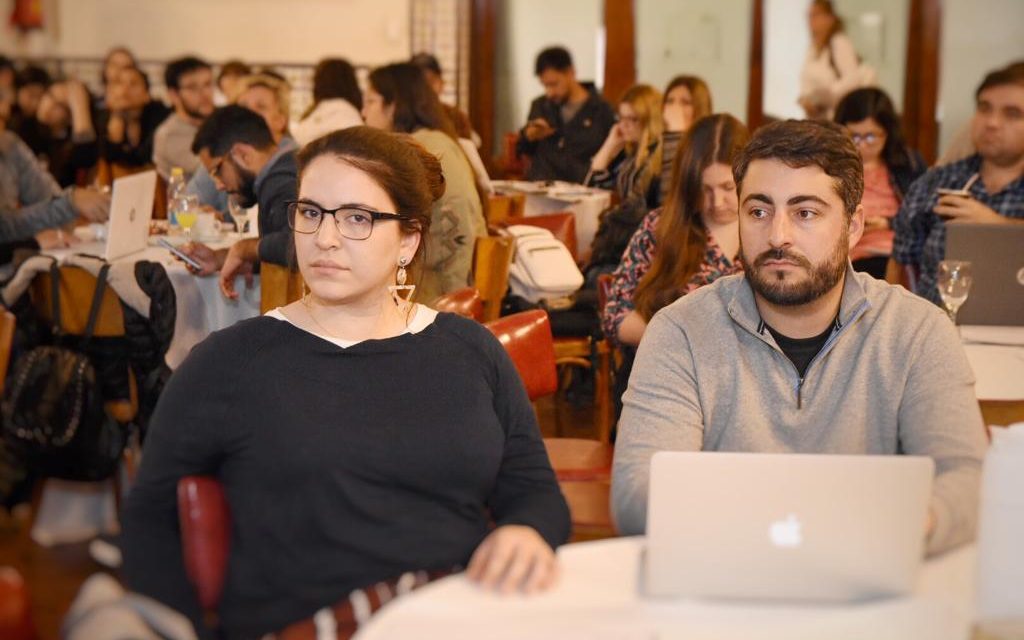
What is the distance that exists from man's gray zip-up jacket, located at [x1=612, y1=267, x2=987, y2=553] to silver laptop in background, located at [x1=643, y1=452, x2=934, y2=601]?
605 mm

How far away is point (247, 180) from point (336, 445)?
314 centimetres

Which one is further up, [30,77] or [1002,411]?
[30,77]

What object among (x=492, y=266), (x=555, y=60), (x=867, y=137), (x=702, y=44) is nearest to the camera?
(x=492, y=266)

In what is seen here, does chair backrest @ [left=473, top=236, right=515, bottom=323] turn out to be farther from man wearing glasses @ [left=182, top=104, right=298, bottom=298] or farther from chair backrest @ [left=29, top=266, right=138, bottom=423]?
chair backrest @ [left=29, top=266, right=138, bottom=423]

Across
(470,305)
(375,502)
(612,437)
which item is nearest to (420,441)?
(375,502)

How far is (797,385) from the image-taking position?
2107mm

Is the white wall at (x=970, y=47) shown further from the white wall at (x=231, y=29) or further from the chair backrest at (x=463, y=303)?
the chair backrest at (x=463, y=303)

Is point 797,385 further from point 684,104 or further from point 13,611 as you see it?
point 684,104

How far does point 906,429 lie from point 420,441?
30.6 inches

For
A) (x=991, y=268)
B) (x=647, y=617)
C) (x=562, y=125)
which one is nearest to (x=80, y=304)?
(x=991, y=268)

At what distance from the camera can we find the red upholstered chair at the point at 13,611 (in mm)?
1253

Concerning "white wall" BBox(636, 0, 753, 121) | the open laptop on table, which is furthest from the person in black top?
the open laptop on table

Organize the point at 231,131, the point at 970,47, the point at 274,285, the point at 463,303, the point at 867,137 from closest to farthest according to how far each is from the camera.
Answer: the point at 463,303
the point at 274,285
the point at 231,131
the point at 867,137
the point at 970,47

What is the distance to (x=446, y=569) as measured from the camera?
74.7 inches
